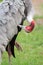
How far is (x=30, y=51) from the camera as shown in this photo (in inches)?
435

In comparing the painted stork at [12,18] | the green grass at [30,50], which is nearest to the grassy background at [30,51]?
the green grass at [30,50]

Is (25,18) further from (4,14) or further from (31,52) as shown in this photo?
(31,52)

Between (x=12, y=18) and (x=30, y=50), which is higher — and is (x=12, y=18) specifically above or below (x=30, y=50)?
above

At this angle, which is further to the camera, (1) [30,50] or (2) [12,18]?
(1) [30,50]

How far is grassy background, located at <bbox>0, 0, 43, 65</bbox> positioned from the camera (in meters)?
9.98

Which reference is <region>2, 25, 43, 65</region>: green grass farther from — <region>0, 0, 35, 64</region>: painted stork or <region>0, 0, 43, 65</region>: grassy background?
<region>0, 0, 35, 64</region>: painted stork

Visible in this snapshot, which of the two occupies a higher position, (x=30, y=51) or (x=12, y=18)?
(x=12, y=18)

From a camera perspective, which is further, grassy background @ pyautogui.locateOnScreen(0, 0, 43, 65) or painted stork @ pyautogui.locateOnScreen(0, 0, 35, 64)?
grassy background @ pyautogui.locateOnScreen(0, 0, 43, 65)

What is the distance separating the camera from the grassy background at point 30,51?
32.7 ft

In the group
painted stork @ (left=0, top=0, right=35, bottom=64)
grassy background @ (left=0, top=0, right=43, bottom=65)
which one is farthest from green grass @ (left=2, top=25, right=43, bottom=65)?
painted stork @ (left=0, top=0, right=35, bottom=64)

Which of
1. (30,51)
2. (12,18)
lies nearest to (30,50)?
(30,51)

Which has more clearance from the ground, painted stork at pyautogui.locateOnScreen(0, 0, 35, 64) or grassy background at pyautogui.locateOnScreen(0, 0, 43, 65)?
painted stork at pyautogui.locateOnScreen(0, 0, 35, 64)

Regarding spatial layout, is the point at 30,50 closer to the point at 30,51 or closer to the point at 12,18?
the point at 30,51

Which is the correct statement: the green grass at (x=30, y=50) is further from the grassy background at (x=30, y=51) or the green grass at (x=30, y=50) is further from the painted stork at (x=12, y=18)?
the painted stork at (x=12, y=18)
